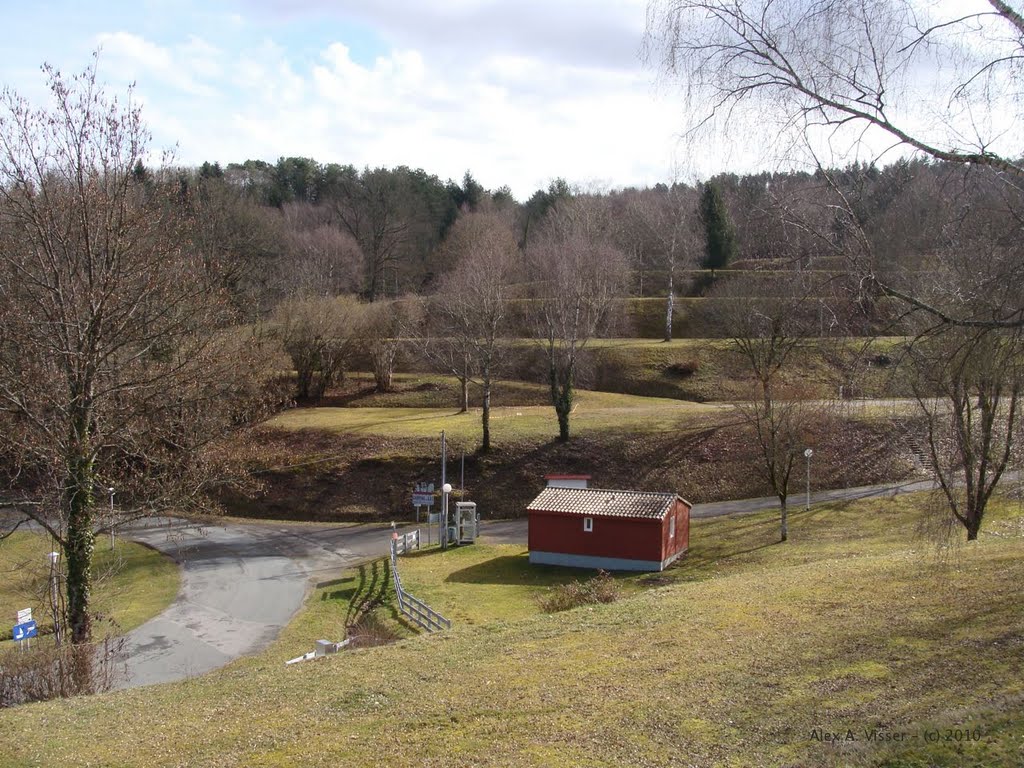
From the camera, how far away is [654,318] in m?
66.4

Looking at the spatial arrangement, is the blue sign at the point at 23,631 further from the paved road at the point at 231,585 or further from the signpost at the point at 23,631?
the paved road at the point at 231,585

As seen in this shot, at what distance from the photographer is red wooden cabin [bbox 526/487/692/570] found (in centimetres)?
2612

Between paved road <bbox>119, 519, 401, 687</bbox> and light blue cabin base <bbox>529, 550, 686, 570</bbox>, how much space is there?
7.27 meters

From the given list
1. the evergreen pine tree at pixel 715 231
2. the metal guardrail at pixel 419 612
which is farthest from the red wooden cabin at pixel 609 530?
the evergreen pine tree at pixel 715 231

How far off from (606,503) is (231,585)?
1396 cm

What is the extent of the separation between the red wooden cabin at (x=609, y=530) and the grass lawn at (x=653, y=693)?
10.1 m

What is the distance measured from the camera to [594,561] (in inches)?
1064

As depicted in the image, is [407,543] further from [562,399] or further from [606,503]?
[562,399]

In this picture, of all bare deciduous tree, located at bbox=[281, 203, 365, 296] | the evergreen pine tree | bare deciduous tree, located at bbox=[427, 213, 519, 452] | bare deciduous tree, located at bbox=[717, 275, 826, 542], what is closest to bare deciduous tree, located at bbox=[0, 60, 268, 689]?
bare deciduous tree, located at bbox=[717, 275, 826, 542]

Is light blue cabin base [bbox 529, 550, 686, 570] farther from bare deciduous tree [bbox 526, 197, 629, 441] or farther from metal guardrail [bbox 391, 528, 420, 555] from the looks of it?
bare deciduous tree [bbox 526, 197, 629, 441]

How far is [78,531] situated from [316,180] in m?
88.6

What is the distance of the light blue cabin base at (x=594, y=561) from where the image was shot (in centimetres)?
2616

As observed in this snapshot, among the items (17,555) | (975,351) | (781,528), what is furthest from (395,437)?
(975,351)

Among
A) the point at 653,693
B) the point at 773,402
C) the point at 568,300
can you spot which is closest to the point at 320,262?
the point at 568,300
